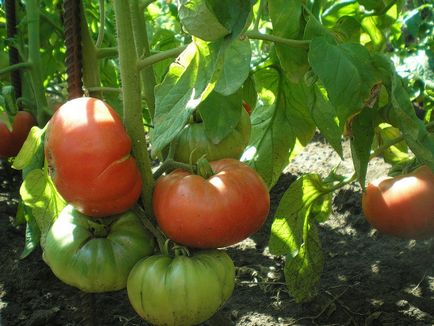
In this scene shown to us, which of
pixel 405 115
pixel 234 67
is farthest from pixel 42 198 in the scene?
pixel 405 115

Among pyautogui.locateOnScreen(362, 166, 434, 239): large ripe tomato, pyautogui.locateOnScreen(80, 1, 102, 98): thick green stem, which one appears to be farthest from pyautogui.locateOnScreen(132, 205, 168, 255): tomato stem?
pyautogui.locateOnScreen(362, 166, 434, 239): large ripe tomato

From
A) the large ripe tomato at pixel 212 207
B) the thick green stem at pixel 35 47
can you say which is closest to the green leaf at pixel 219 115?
the large ripe tomato at pixel 212 207

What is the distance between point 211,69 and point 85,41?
0.46 meters

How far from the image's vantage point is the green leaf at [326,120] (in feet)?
4.37

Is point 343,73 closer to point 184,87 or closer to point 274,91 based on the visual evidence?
point 184,87

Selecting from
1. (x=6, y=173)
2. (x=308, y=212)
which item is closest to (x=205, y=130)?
(x=308, y=212)

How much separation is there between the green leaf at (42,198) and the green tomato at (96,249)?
0.10 meters

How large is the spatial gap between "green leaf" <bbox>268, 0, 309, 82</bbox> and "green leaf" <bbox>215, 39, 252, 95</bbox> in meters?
0.16

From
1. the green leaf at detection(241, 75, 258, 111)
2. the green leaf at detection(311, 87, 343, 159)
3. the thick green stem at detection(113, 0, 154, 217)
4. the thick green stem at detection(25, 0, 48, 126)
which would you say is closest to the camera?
the thick green stem at detection(113, 0, 154, 217)

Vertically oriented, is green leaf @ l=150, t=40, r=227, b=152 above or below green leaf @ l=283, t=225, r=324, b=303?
above

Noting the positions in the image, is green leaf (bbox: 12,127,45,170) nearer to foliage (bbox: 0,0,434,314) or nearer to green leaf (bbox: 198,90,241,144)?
foliage (bbox: 0,0,434,314)

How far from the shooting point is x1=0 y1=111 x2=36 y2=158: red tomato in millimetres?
2238

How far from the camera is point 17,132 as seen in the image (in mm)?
2240

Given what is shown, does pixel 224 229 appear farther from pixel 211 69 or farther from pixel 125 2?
pixel 125 2
